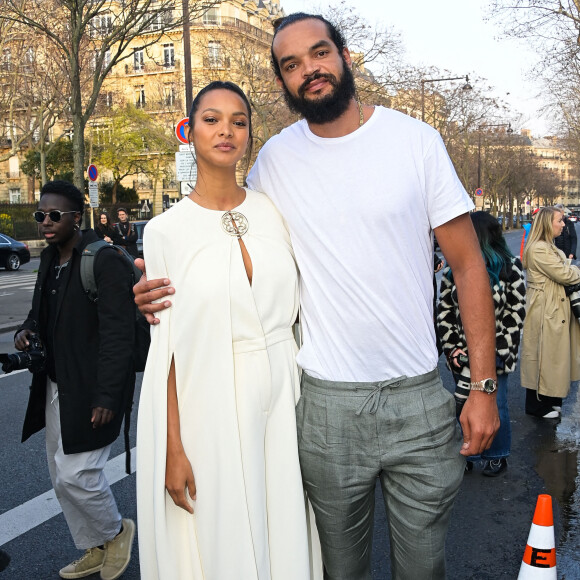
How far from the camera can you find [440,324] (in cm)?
481

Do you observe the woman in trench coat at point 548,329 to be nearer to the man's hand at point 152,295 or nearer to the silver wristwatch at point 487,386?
the silver wristwatch at point 487,386

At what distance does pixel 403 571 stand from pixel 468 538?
194cm

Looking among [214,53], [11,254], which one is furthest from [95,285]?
[214,53]

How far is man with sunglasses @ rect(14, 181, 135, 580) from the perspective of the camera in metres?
3.29

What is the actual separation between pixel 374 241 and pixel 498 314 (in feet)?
9.72

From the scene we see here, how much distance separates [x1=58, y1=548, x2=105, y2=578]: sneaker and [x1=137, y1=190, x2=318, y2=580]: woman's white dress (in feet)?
4.92

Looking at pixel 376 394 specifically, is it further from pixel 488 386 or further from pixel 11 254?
pixel 11 254

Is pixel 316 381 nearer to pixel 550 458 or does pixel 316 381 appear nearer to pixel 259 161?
pixel 259 161

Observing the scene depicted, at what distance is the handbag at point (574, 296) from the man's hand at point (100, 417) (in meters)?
4.59

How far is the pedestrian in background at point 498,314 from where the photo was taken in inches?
185

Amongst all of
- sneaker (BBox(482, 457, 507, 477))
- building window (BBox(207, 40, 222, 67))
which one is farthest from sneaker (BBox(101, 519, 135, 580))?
building window (BBox(207, 40, 222, 67))

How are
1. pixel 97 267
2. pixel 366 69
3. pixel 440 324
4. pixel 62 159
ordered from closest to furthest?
pixel 97 267 < pixel 440 324 < pixel 366 69 < pixel 62 159

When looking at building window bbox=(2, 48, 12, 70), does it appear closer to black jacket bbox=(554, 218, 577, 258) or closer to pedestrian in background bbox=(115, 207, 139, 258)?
pedestrian in background bbox=(115, 207, 139, 258)

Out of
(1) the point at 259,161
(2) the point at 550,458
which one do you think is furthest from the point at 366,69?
(1) the point at 259,161
